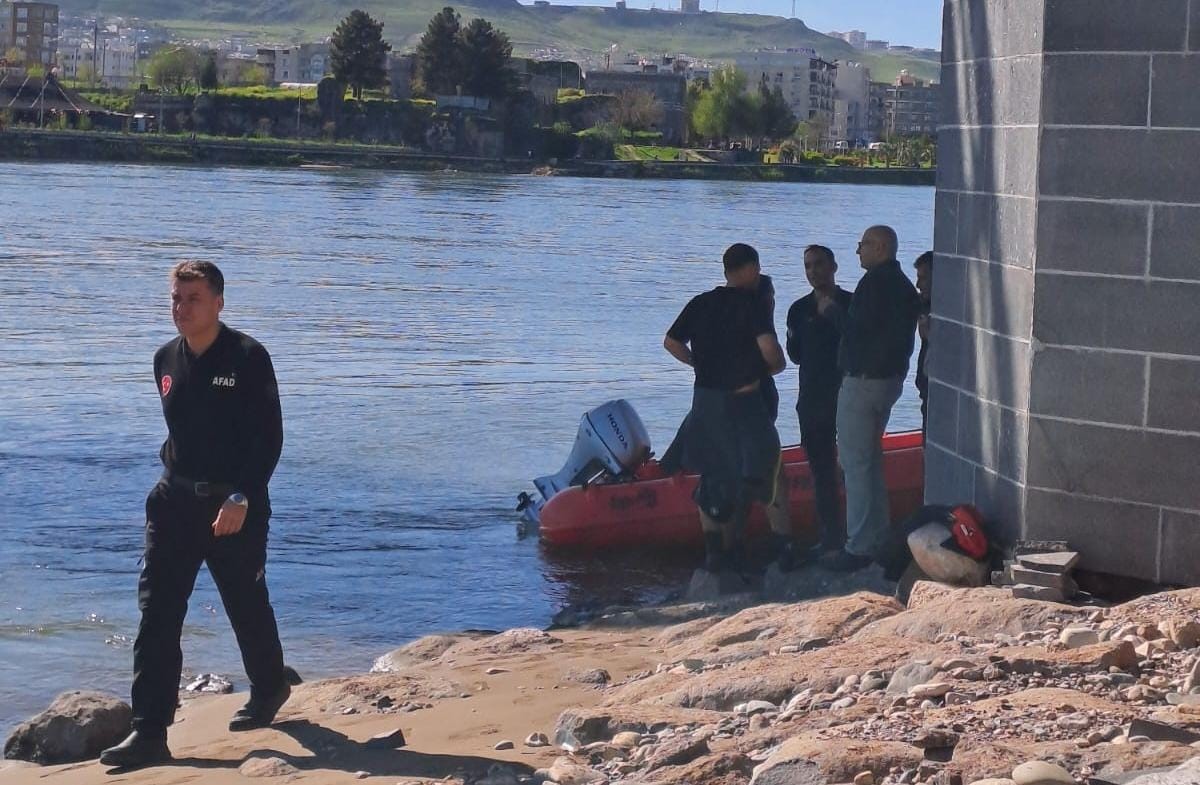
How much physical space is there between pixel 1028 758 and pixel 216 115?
14044 centimetres

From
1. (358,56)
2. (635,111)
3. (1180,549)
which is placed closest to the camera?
(1180,549)

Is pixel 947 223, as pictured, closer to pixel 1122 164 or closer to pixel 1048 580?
pixel 1122 164

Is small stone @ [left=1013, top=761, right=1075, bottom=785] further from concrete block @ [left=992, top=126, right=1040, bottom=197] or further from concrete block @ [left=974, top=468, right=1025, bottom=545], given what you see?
concrete block @ [left=992, top=126, right=1040, bottom=197]

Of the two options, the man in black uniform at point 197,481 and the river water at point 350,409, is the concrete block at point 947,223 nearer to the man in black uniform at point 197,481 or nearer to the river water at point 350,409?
the river water at point 350,409

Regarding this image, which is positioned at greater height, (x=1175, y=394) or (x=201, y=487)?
(x=1175, y=394)

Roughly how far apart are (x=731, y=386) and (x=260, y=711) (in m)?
3.06

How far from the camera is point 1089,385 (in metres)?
6.46

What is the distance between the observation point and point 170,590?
5598mm

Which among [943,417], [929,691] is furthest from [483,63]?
[929,691]

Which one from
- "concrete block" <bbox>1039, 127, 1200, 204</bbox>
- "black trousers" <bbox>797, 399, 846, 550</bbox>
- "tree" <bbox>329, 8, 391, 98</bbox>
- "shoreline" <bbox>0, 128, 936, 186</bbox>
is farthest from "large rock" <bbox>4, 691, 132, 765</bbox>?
"tree" <bbox>329, 8, 391, 98</bbox>

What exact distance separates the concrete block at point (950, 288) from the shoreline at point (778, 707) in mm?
1203

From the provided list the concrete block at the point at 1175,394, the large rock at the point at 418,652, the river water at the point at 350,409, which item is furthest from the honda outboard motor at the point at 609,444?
the concrete block at the point at 1175,394

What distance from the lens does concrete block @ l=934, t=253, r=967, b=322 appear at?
23.6 ft

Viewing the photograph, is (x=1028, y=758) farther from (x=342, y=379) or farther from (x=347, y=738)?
(x=342, y=379)
